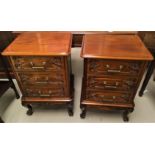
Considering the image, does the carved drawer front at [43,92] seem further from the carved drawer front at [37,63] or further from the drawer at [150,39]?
the drawer at [150,39]

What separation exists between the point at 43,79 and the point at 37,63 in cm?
15

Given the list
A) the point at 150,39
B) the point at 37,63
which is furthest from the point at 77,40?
the point at 37,63

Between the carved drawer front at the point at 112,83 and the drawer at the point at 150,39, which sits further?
the drawer at the point at 150,39

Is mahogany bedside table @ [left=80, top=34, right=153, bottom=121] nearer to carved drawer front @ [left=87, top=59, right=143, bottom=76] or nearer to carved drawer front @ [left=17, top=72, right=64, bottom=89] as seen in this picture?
carved drawer front @ [left=87, top=59, right=143, bottom=76]

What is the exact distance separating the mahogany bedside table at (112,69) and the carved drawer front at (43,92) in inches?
7.6

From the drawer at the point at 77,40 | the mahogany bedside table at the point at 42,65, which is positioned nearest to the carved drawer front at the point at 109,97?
the mahogany bedside table at the point at 42,65

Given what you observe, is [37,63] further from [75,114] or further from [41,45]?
[75,114]

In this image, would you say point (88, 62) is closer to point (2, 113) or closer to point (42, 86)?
point (42, 86)

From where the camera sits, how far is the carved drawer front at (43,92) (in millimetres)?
1180

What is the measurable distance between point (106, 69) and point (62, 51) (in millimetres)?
305

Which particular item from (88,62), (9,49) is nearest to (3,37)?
(9,49)

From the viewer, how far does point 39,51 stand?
0.95 metres

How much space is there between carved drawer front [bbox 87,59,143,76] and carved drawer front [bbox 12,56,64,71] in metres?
0.21

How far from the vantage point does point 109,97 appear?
1171 mm
